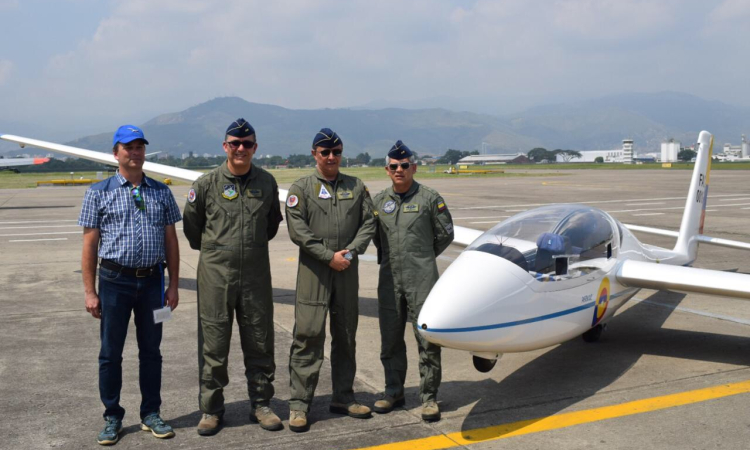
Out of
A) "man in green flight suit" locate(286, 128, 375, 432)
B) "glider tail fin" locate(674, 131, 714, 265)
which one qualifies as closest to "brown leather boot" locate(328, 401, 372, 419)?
"man in green flight suit" locate(286, 128, 375, 432)

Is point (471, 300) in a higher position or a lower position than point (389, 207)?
lower

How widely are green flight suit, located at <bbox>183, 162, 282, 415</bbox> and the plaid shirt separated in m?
0.31

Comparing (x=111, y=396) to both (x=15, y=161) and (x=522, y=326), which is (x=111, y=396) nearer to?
(x=522, y=326)

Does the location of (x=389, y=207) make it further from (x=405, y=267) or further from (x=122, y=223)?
(x=122, y=223)

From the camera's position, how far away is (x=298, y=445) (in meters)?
4.70

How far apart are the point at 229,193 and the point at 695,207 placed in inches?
311

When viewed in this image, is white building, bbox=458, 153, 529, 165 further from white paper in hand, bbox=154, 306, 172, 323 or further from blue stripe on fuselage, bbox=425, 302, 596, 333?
white paper in hand, bbox=154, 306, 172, 323

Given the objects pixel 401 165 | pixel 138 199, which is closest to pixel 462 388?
pixel 401 165

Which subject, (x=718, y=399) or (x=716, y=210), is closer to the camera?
(x=718, y=399)

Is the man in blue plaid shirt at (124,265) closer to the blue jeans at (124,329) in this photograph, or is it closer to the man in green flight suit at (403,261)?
the blue jeans at (124,329)

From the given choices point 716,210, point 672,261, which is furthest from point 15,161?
point 672,261

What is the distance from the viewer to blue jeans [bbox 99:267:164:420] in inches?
188

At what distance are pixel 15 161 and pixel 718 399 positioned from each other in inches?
1635

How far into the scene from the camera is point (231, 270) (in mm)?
4930
